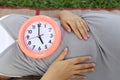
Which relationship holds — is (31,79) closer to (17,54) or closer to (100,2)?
(17,54)

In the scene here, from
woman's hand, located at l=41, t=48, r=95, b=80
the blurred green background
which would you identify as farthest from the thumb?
the blurred green background

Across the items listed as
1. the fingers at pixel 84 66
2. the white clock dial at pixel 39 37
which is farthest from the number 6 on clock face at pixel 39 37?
the fingers at pixel 84 66

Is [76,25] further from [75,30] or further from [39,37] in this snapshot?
[39,37]

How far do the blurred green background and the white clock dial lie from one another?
656mm

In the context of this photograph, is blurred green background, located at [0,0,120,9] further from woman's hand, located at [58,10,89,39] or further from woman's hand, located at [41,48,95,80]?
woman's hand, located at [41,48,95,80]

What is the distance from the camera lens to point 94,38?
115cm

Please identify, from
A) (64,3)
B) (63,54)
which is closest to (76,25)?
(63,54)

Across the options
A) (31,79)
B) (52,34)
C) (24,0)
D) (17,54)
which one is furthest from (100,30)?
(24,0)

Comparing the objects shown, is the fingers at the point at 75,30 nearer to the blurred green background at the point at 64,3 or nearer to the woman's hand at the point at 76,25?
the woman's hand at the point at 76,25

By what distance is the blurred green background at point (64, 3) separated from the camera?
1.78 meters

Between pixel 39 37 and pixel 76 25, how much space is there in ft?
0.53

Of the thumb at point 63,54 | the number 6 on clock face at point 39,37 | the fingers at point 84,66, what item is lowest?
the fingers at point 84,66

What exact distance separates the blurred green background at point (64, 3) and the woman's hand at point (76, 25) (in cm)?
57

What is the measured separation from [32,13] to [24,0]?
0.42 ft
